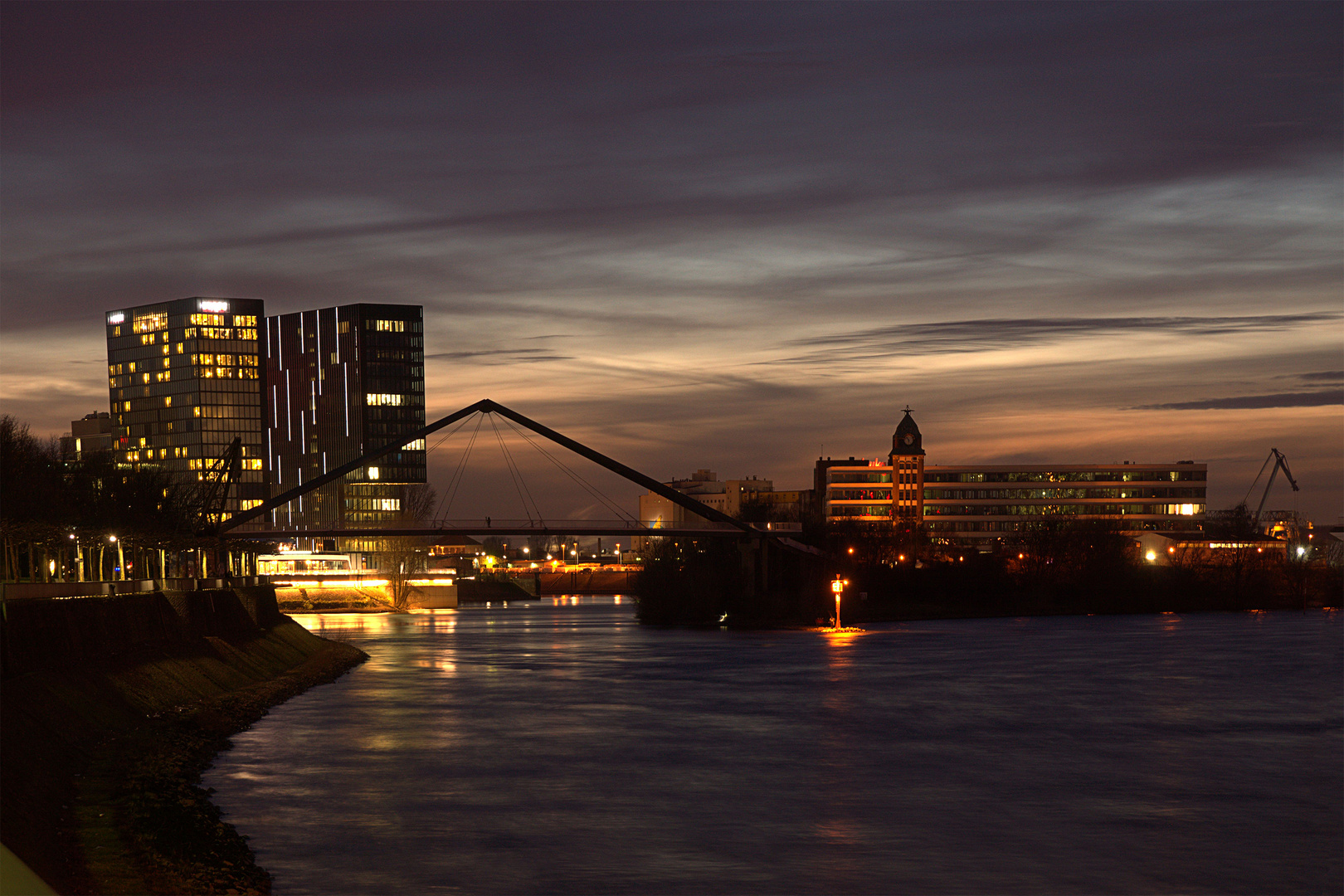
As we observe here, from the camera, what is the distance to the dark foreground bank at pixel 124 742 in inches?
683

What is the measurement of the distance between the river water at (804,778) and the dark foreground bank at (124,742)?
100 centimetres

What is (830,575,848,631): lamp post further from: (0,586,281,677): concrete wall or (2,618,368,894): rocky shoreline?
(2,618,368,894): rocky shoreline

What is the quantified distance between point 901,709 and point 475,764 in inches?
664

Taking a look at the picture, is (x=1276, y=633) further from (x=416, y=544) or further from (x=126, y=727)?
(x=416, y=544)

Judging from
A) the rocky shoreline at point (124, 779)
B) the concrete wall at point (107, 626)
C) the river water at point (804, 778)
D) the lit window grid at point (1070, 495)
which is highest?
the lit window grid at point (1070, 495)

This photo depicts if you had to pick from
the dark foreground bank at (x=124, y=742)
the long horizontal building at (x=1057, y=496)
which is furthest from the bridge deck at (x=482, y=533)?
the long horizontal building at (x=1057, y=496)

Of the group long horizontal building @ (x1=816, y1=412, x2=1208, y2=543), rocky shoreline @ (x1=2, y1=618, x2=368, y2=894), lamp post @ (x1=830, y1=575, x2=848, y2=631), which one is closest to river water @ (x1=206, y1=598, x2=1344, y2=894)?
rocky shoreline @ (x1=2, y1=618, x2=368, y2=894)

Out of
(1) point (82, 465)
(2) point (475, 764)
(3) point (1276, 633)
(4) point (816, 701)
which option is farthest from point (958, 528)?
(2) point (475, 764)

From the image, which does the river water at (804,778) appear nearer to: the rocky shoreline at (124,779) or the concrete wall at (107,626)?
the rocky shoreline at (124,779)

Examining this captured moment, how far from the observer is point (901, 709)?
43.3 m

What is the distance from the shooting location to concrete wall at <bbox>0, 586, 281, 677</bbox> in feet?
88.0

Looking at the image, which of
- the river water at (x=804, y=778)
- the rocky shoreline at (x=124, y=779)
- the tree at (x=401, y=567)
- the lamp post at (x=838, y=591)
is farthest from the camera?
the tree at (x=401, y=567)

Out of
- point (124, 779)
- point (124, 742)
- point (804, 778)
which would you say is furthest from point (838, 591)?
point (124, 779)

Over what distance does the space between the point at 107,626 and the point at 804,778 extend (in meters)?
17.5
